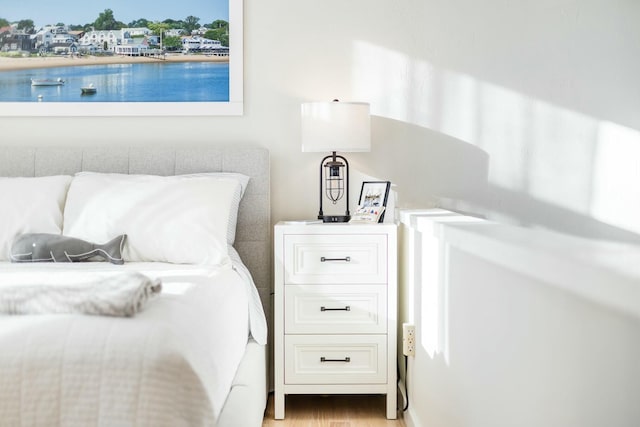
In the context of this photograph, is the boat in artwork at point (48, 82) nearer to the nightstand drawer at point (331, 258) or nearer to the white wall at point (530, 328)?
the nightstand drawer at point (331, 258)

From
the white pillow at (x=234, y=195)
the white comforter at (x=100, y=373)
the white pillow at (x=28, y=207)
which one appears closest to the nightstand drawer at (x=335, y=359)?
the white pillow at (x=234, y=195)

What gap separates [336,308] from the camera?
279 centimetres

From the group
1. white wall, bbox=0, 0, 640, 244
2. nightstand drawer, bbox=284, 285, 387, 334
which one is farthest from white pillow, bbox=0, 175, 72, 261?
nightstand drawer, bbox=284, 285, 387, 334

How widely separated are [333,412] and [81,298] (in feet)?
5.29

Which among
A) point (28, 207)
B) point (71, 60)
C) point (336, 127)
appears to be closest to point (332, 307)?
point (336, 127)

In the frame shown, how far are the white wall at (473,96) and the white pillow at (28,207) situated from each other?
94 cm

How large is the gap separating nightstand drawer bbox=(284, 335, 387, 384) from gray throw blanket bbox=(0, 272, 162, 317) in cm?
127

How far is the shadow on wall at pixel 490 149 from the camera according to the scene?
3129mm

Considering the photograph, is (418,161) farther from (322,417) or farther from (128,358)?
(128,358)

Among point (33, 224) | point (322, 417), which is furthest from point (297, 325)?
point (33, 224)

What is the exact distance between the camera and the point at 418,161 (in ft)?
10.3

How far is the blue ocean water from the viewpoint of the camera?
3.16m

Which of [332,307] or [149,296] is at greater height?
[149,296]

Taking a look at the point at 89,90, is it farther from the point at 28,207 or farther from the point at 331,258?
the point at 331,258
